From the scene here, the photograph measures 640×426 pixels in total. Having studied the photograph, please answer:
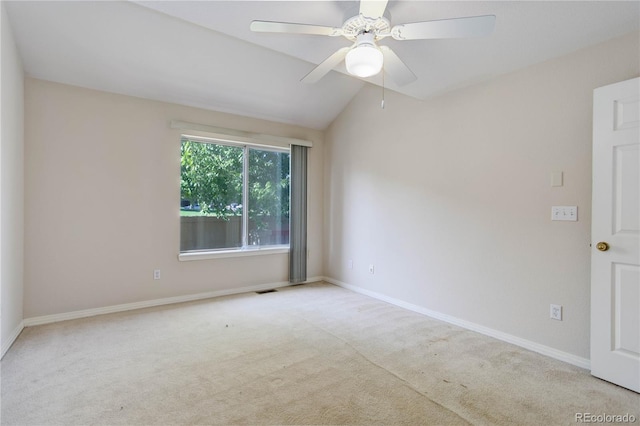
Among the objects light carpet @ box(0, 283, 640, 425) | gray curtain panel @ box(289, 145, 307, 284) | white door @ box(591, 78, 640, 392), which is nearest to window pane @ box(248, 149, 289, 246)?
gray curtain panel @ box(289, 145, 307, 284)

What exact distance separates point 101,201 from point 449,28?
141 inches

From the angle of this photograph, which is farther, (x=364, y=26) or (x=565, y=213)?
(x=565, y=213)

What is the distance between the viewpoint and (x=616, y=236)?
211 centimetres

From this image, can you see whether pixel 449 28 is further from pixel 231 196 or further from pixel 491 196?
pixel 231 196

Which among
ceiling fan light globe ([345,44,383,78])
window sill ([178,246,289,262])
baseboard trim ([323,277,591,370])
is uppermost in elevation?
ceiling fan light globe ([345,44,383,78])

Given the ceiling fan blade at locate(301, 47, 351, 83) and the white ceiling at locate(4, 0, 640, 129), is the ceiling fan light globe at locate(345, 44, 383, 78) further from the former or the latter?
the white ceiling at locate(4, 0, 640, 129)

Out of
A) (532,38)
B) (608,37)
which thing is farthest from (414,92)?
(608,37)

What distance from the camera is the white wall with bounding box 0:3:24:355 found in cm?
233

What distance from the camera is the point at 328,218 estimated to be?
4957 mm

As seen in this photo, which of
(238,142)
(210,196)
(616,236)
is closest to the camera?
(616,236)

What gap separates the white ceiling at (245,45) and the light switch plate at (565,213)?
4.00 feet

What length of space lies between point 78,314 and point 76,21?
2.78m

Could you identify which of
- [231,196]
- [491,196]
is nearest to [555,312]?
[491,196]

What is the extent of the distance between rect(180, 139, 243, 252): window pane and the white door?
3.78m
